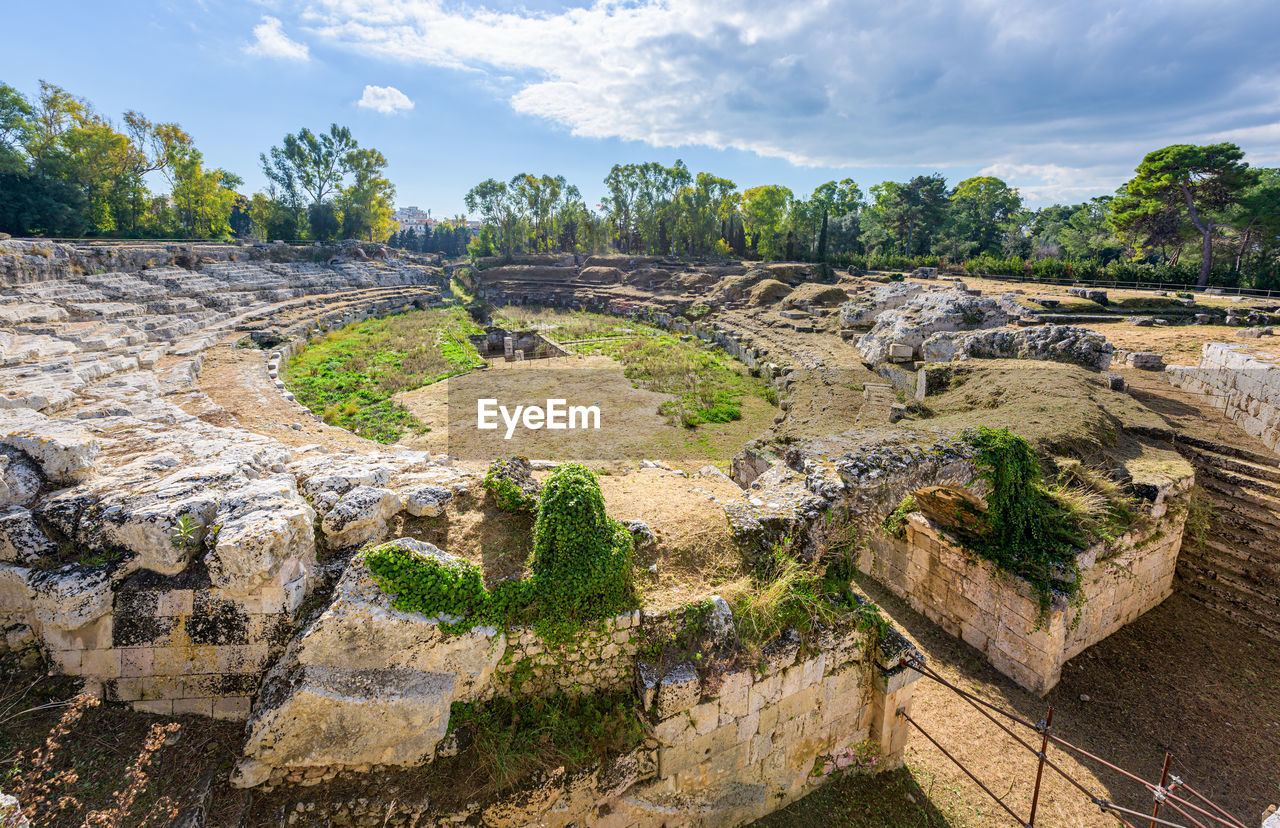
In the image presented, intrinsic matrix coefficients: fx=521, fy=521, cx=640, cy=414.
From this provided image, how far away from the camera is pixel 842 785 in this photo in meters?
6.22

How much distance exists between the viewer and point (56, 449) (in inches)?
203

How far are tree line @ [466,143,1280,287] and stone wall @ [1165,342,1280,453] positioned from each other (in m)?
20.5

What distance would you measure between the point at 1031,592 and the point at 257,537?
9266 millimetres

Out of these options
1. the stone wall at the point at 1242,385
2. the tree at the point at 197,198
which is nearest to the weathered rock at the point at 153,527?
the stone wall at the point at 1242,385

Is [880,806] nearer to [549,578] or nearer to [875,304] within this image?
[549,578]

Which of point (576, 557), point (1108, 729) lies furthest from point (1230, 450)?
point (576, 557)

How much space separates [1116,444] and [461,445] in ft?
46.4

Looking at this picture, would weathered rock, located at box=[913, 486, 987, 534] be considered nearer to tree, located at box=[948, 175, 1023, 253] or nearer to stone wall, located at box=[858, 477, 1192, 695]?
stone wall, located at box=[858, 477, 1192, 695]

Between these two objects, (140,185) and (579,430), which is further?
(140,185)

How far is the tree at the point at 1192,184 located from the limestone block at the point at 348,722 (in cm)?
3759

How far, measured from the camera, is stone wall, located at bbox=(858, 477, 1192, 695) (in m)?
7.35

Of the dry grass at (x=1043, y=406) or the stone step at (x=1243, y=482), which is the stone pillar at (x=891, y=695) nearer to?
the dry grass at (x=1043, y=406)

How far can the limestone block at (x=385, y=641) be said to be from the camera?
4.53 metres

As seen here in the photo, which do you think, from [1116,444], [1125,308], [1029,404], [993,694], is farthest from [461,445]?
[1125,308]
